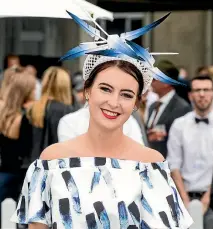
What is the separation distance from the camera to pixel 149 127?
30.2 ft

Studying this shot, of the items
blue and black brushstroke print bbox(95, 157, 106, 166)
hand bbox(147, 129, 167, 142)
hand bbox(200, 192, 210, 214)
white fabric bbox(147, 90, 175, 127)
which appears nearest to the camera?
blue and black brushstroke print bbox(95, 157, 106, 166)

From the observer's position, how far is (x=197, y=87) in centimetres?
855

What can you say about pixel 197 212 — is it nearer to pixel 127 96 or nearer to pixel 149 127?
pixel 149 127

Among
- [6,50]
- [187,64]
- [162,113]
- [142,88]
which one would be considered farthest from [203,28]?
[142,88]

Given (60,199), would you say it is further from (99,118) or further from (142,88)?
(142,88)

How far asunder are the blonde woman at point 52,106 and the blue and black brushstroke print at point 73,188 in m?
4.70

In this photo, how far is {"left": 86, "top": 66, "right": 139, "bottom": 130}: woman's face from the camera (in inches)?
156

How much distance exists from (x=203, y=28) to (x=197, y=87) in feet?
54.6

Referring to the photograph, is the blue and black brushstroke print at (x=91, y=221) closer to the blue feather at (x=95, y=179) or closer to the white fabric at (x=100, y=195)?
the white fabric at (x=100, y=195)

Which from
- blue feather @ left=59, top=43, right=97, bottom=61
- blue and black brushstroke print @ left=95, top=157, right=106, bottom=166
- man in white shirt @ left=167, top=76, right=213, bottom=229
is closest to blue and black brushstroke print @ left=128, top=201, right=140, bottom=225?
blue and black brushstroke print @ left=95, top=157, right=106, bottom=166

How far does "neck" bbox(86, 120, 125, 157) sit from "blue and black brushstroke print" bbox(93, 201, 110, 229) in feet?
0.81

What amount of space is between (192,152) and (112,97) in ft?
14.3

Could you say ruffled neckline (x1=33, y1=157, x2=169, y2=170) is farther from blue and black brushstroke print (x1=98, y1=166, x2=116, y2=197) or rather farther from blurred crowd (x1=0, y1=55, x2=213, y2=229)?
blurred crowd (x1=0, y1=55, x2=213, y2=229)

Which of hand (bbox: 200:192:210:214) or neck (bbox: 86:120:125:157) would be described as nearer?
neck (bbox: 86:120:125:157)
